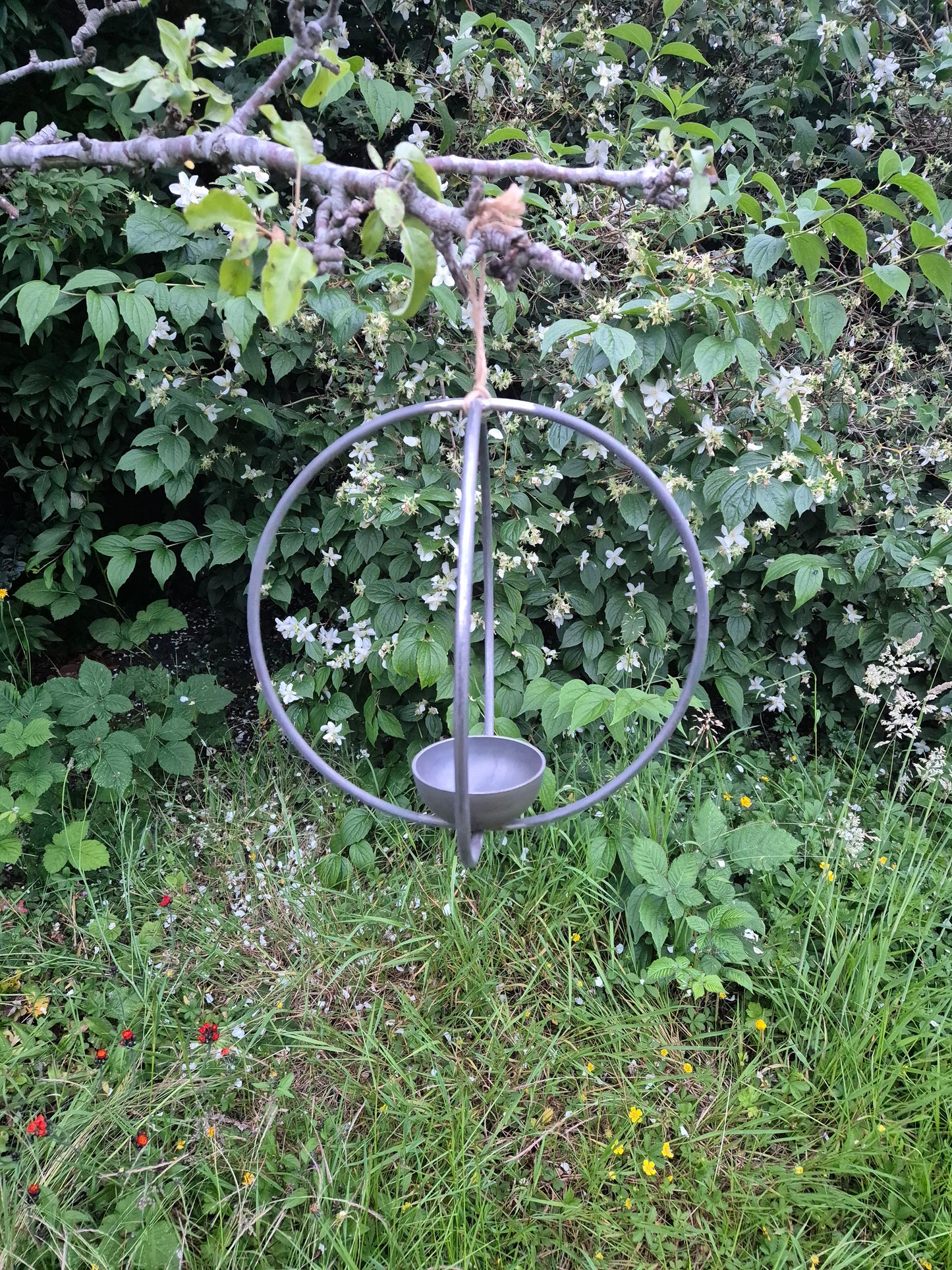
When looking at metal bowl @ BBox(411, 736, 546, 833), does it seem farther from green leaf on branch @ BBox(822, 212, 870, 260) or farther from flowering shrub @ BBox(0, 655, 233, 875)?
flowering shrub @ BBox(0, 655, 233, 875)

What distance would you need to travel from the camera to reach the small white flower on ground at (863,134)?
2.21 meters

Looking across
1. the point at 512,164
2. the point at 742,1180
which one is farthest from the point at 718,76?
the point at 742,1180

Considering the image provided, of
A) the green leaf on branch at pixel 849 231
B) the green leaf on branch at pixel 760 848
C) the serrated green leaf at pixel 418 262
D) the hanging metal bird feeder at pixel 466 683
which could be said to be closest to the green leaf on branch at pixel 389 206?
the serrated green leaf at pixel 418 262

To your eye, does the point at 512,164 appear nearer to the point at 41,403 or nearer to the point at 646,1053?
the point at 646,1053

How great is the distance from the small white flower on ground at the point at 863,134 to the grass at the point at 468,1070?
5.99 feet

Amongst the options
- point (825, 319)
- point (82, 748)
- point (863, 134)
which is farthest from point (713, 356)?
point (82, 748)

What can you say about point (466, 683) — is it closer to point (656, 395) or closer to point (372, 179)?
point (372, 179)

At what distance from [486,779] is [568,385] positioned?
121 cm

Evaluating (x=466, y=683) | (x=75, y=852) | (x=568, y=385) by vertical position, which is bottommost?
(x=75, y=852)

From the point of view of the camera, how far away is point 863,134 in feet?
7.31

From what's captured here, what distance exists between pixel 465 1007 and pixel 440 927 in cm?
20

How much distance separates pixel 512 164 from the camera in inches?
29.1

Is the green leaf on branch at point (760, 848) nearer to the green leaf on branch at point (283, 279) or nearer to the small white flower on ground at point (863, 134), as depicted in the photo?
the green leaf on branch at point (283, 279)

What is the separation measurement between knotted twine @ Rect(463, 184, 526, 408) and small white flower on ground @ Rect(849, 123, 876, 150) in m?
2.17
